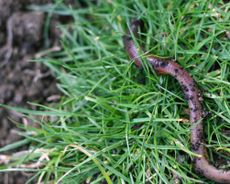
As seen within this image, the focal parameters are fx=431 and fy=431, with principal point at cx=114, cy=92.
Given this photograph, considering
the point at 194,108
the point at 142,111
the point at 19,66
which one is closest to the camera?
the point at 194,108

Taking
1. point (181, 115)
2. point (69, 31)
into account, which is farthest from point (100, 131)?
point (69, 31)

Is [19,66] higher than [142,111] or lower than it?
higher

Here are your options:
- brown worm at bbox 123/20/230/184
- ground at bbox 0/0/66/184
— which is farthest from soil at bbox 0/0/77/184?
brown worm at bbox 123/20/230/184

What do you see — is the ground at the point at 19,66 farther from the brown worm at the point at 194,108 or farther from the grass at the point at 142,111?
the brown worm at the point at 194,108

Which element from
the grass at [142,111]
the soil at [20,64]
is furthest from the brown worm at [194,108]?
the soil at [20,64]

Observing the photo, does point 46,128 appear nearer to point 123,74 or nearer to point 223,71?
point 123,74

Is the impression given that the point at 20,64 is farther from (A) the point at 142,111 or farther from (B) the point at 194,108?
(B) the point at 194,108

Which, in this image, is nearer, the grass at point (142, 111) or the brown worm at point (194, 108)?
the brown worm at point (194, 108)

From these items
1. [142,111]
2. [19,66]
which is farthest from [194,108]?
[19,66]
